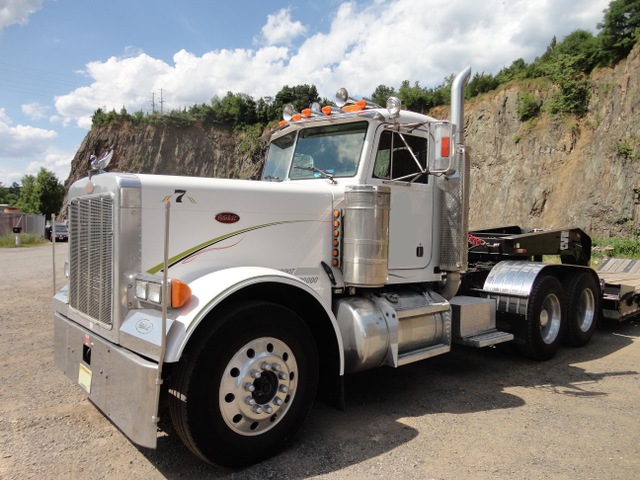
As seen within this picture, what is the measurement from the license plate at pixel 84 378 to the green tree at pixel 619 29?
26361 millimetres

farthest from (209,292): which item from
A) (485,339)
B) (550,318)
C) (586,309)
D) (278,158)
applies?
(586,309)

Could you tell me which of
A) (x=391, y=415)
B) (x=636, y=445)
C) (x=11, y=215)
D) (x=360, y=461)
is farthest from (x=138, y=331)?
(x=11, y=215)

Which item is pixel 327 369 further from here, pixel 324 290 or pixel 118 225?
pixel 118 225

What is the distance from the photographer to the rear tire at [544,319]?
596 cm

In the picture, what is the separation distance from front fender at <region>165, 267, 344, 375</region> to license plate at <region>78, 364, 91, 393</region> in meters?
0.97

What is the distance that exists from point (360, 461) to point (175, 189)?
235 cm

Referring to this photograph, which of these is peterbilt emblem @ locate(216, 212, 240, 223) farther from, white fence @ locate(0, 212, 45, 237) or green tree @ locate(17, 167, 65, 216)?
green tree @ locate(17, 167, 65, 216)

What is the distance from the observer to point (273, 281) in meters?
3.52

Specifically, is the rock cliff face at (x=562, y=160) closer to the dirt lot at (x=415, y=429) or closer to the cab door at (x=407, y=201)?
the cab door at (x=407, y=201)

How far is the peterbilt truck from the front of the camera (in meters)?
3.18

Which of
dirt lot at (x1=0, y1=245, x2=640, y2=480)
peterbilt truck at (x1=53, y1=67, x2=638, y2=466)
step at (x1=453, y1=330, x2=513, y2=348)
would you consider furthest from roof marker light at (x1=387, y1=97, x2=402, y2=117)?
dirt lot at (x1=0, y1=245, x2=640, y2=480)

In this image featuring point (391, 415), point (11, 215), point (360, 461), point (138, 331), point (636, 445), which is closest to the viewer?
point (138, 331)

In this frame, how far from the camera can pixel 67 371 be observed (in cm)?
393

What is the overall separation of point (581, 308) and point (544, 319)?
1.10 meters
